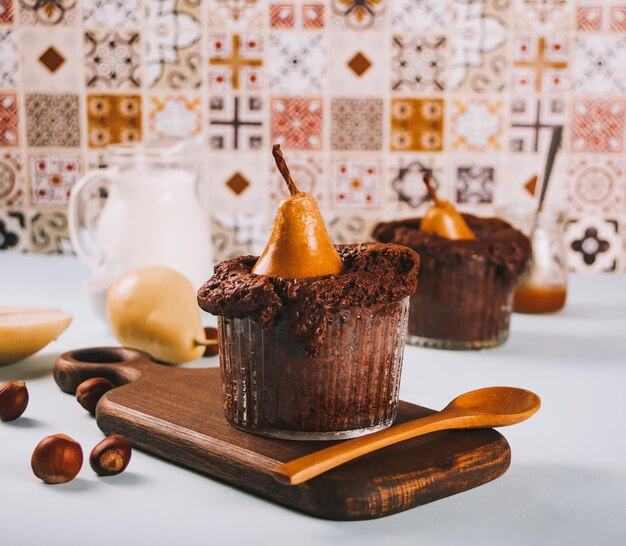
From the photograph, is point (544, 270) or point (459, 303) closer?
point (459, 303)

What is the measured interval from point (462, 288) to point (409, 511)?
517 millimetres

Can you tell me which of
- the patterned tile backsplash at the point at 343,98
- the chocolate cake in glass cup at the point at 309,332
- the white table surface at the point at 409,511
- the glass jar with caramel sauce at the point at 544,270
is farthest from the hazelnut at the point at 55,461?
the patterned tile backsplash at the point at 343,98

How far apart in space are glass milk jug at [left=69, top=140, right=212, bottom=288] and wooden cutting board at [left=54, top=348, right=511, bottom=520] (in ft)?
1.24

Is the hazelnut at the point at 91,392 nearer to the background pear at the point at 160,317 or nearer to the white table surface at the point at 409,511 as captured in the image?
the white table surface at the point at 409,511

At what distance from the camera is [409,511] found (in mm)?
625

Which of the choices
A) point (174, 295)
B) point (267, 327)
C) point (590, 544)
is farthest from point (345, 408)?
point (174, 295)

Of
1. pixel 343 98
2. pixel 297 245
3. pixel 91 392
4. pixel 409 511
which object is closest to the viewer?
pixel 409 511

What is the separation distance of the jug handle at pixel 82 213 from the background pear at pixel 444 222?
419 millimetres

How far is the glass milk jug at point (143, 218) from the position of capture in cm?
121

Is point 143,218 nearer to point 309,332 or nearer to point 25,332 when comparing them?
point 25,332

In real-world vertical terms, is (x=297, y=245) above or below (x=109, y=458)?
above

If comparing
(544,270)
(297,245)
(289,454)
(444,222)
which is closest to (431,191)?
(444,222)

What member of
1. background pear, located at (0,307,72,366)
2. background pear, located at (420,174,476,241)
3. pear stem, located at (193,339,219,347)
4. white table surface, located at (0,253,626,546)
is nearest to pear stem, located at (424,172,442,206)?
background pear, located at (420,174,476,241)

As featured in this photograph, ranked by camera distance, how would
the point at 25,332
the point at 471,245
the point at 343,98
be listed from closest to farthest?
the point at 25,332, the point at 471,245, the point at 343,98
